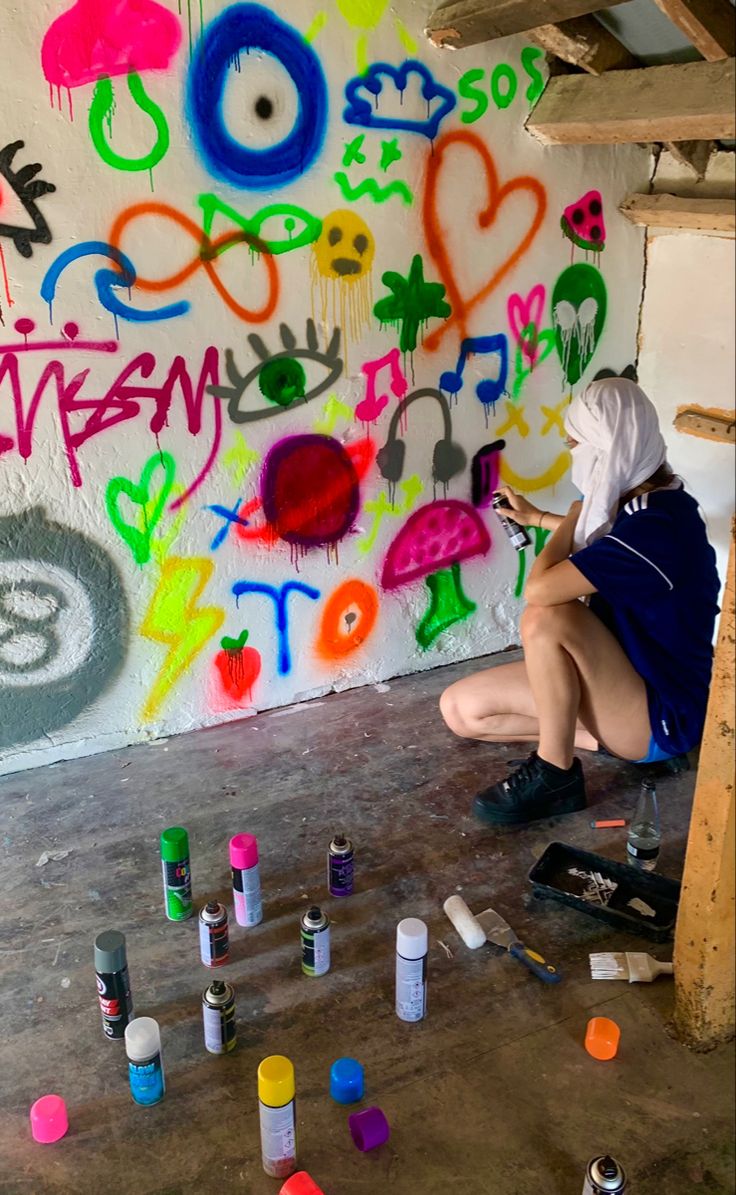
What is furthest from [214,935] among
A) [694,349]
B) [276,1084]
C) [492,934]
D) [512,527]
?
[694,349]

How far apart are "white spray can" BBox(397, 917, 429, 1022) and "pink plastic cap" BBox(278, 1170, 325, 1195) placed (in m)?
0.49

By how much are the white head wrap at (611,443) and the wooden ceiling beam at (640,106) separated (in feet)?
2.84

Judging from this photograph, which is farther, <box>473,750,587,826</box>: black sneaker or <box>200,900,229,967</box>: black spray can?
<box>473,750,587,826</box>: black sneaker

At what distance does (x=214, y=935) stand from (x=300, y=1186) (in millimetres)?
695

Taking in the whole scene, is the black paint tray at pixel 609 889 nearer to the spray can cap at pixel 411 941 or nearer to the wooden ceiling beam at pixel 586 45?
the spray can cap at pixel 411 941

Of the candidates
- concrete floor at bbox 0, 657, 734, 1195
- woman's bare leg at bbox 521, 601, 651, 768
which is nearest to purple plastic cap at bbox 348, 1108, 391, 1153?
concrete floor at bbox 0, 657, 734, 1195

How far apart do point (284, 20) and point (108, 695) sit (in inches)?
91.1

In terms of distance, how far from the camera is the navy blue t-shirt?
2.77 meters

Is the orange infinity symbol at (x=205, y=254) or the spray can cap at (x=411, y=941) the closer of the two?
the spray can cap at (x=411, y=941)

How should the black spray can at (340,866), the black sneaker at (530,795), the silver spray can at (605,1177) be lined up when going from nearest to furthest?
the silver spray can at (605,1177) < the black spray can at (340,866) < the black sneaker at (530,795)

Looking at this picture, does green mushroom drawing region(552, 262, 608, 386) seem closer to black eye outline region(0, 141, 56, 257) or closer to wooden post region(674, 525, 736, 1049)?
black eye outline region(0, 141, 56, 257)

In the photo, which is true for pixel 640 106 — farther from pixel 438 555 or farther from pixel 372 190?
pixel 438 555

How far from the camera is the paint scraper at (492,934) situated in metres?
2.41

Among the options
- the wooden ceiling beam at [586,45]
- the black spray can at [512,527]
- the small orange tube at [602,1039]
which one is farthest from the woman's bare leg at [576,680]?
the wooden ceiling beam at [586,45]
